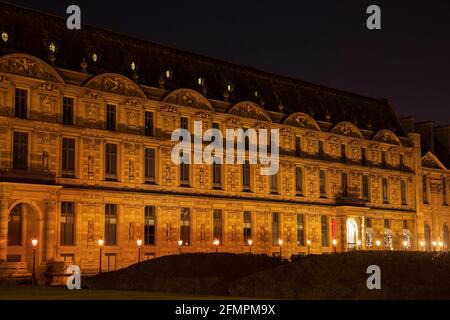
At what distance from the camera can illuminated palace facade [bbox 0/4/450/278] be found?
177ft

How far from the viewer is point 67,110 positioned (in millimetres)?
57188

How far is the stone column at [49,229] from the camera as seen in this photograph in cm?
5325

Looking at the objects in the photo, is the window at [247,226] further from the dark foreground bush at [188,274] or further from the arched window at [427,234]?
the arched window at [427,234]

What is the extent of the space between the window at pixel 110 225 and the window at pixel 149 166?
4.34 metres

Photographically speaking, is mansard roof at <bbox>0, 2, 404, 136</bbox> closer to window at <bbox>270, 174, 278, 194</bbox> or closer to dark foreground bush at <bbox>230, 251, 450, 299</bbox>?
window at <bbox>270, 174, 278, 194</bbox>

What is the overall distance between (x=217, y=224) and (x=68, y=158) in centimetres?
1656

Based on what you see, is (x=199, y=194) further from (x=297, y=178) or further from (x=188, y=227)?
(x=297, y=178)

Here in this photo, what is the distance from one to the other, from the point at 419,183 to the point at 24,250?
53907mm

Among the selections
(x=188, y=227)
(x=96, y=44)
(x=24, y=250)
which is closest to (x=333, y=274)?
(x=24, y=250)

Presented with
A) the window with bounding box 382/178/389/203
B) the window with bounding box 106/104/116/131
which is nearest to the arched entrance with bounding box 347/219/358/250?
the window with bounding box 382/178/389/203

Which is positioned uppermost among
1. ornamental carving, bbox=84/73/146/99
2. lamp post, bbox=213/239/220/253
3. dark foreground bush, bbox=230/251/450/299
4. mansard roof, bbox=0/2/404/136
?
mansard roof, bbox=0/2/404/136

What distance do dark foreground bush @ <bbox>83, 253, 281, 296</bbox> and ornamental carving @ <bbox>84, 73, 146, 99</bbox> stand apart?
18515 mm

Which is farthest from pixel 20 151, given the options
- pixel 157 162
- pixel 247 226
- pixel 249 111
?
pixel 249 111
